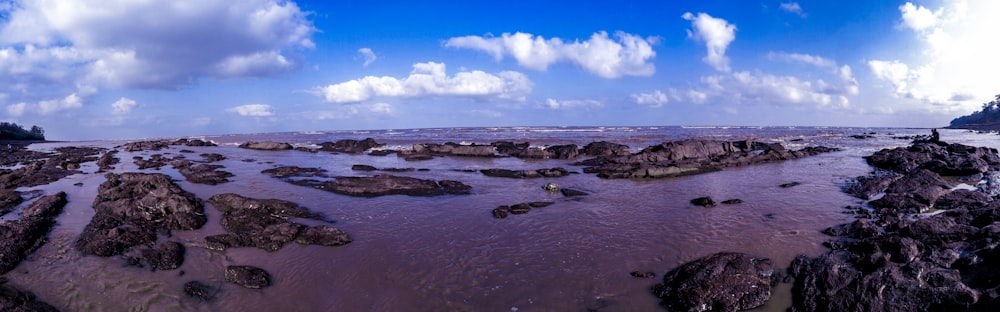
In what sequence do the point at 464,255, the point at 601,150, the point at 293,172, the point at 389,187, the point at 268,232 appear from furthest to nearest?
the point at 601,150 → the point at 293,172 → the point at 389,187 → the point at 268,232 → the point at 464,255

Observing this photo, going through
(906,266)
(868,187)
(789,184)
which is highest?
(906,266)

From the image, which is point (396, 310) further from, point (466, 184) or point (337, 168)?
point (337, 168)

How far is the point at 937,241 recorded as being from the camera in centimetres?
945

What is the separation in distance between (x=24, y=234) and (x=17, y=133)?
11006 cm

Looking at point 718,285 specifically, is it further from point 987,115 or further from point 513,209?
point 987,115

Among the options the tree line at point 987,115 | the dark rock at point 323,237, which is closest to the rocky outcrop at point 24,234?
the dark rock at point 323,237

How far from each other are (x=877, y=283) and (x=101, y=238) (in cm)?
1671

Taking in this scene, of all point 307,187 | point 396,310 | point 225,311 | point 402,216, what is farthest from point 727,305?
point 307,187

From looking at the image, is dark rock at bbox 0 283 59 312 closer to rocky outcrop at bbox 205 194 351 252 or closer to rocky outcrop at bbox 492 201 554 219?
rocky outcrop at bbox 205 194 351 252

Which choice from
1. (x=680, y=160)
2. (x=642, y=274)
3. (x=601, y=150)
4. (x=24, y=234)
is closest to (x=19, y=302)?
(x=24, y=234)

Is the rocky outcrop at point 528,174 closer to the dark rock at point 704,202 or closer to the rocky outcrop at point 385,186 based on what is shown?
the rocky outcrop at point 385,186

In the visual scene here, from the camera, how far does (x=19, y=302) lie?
299 inches

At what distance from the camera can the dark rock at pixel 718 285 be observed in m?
7.29

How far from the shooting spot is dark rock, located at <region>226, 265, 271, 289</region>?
8.60 m
